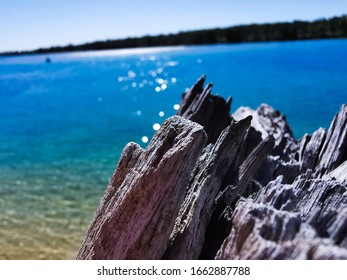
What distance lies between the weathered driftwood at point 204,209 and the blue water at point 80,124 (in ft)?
20.5

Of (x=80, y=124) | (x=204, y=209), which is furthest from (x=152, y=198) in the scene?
(x=80, y=124)

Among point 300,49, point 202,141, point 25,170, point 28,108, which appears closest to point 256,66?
point 300,49

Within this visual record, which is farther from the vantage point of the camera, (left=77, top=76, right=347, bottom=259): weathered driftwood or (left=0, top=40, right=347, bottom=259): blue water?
(left=0, top=40, right=347, bottom=259): blue water

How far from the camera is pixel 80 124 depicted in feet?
94.6

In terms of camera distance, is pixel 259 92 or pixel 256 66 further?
pixel 256 66

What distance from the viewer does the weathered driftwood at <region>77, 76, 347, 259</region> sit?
2.57 metres

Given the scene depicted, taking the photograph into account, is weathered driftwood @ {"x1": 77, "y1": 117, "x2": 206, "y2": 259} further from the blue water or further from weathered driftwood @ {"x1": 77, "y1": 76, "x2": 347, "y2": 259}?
the blue water

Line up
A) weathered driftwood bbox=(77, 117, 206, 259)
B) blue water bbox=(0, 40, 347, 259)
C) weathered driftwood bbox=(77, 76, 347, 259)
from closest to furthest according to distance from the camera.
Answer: weathered driftwood bbox=(77, 76, 347, 259) → weathered driftwood bbox=(77, 117, 206, 259) → blue water bbox=(0, 40, 347, 259)

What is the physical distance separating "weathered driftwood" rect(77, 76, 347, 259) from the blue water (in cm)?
626

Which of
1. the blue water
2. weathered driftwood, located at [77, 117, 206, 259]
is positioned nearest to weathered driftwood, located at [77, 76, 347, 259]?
weathered driftwood, located at [77, 117, 206, 259]

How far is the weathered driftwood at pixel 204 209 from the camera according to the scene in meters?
2.57
